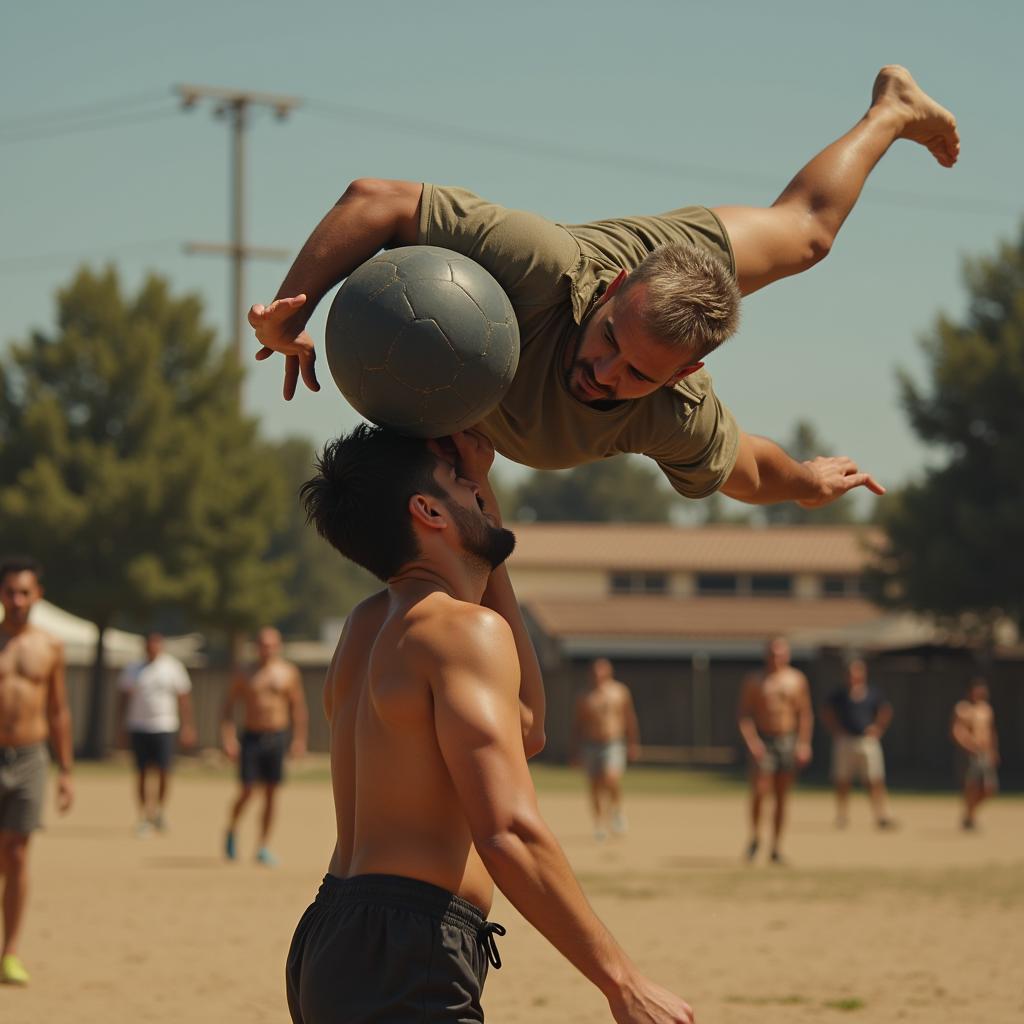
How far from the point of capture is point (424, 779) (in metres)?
4.23

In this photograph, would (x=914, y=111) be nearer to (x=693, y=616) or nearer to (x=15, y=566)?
(x=15, y=566)

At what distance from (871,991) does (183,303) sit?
114 feet

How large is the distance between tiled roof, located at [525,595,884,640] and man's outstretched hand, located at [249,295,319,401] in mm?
45229

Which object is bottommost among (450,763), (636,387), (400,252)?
(450,763)

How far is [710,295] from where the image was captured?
15.6 ft

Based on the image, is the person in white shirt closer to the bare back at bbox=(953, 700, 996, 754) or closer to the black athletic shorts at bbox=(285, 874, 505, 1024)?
the bare back at bbox=(953, 700, 996, 754)

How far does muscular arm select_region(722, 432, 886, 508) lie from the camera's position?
20.1 feet

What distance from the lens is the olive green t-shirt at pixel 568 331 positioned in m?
4.93

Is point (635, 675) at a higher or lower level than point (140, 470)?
lower

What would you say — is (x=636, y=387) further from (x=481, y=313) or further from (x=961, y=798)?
(x=961, y=798)

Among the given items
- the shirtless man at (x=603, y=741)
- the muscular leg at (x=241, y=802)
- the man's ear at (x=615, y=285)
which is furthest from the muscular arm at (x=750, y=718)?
the man's ear at (x=615, y=285)

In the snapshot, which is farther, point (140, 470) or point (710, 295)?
point (140, 470)

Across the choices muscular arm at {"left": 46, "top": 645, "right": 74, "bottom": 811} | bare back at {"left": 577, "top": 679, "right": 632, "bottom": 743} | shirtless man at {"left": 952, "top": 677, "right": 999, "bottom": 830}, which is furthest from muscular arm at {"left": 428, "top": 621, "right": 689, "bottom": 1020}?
shirtless man at {"left": 952, "top": 677, "right": 999, "bottom": 830}

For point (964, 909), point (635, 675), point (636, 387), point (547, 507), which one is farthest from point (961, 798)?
point (547, 507)
